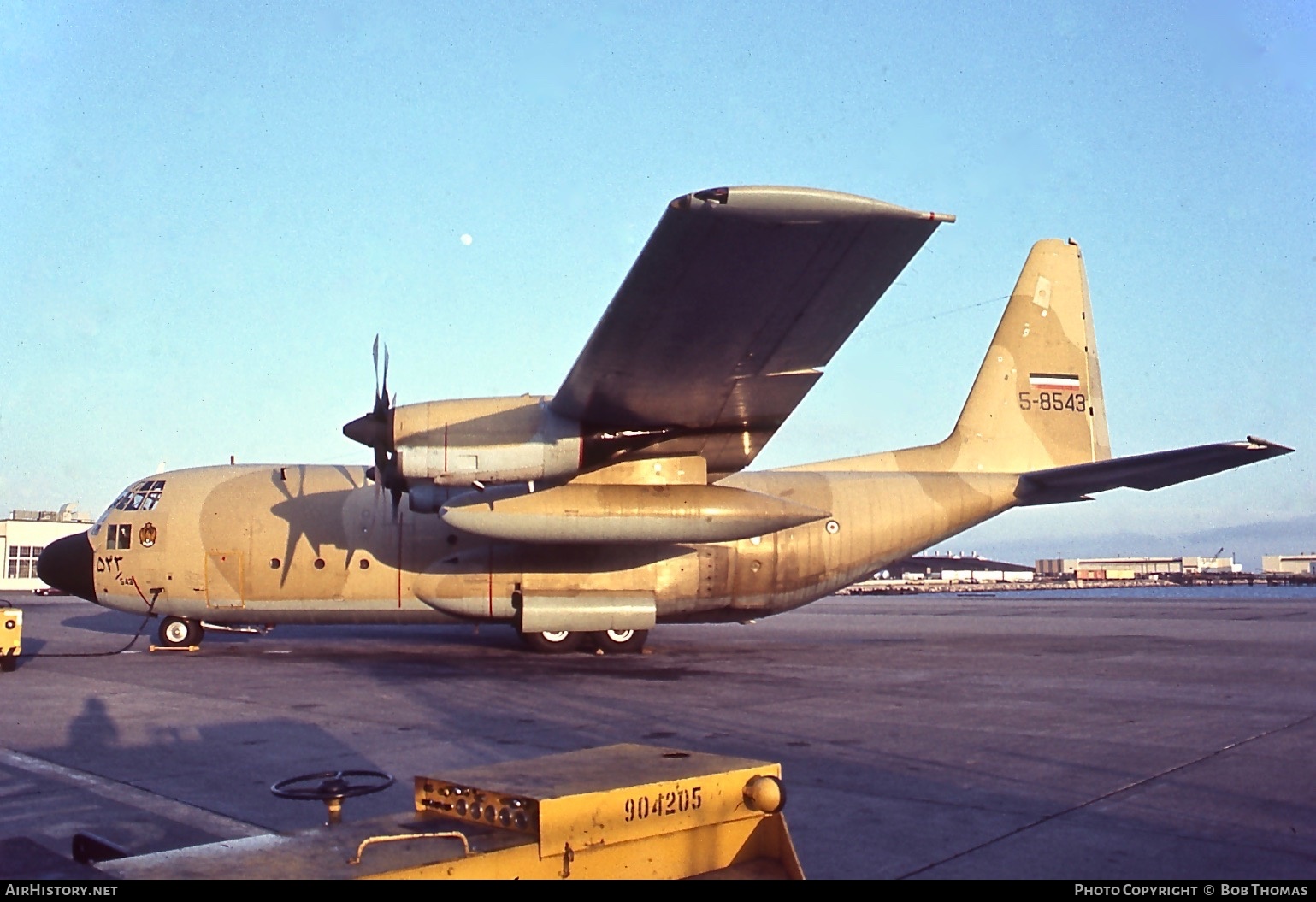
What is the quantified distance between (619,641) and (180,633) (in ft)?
27.6

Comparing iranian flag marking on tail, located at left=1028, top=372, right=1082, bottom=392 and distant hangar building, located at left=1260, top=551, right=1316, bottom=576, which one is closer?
iranian flag marking on tail, located at left=1028, top=372, right=1082, bottom=392

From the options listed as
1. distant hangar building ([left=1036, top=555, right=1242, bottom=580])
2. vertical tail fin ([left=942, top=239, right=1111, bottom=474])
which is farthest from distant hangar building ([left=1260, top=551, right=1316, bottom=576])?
vertical tail fin ([left=942, top=239, right=1111, bottom=474])

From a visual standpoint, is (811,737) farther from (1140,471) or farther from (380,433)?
(1140,471)

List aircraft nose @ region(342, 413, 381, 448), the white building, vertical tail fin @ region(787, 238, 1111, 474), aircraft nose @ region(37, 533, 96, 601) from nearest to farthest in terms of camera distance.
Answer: aircraft nose @ region(342, 413, 381, 448) < aircraft nose @ region(37, 533, 96, 601) < vertical tail fin @ region(787, 238, 1111, 474) < the white building

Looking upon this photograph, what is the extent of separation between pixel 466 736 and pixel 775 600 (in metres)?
9.51

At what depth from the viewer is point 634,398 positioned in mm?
12414

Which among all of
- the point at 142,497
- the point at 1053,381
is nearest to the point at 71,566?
the point at 142,497

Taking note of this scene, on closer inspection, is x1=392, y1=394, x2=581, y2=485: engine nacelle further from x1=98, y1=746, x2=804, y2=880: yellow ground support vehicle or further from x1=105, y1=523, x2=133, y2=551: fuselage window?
x1=98, y1=746, x2=804, y2=880: yellow ground support vehicle

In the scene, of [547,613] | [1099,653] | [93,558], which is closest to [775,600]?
[547,613]

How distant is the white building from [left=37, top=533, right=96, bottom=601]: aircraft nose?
168 feet

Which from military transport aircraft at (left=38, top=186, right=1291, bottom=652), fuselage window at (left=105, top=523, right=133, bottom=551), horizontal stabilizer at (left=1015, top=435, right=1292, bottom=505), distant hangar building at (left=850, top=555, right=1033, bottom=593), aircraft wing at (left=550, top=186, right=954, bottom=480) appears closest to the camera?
aircraft wing at (left=550, top=186, right=954, bottom=480)

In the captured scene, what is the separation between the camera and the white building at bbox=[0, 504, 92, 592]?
63.5 metres

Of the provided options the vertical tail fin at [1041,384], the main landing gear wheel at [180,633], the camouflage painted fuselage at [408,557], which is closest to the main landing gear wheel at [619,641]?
the camouflage painted fuselage at [408,557]

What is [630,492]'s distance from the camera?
15008 millimetres
